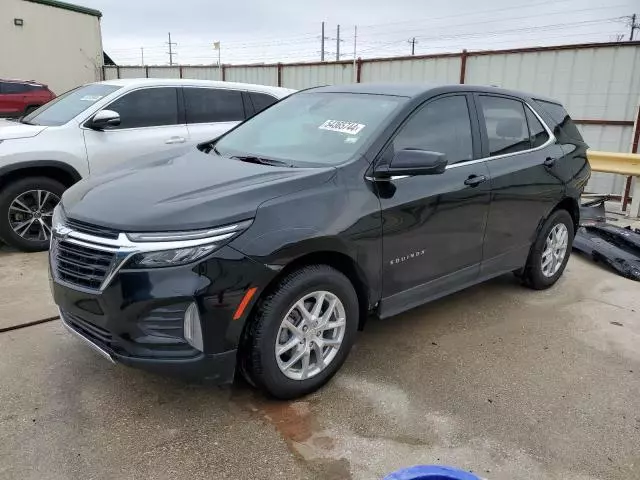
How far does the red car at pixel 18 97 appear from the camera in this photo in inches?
638

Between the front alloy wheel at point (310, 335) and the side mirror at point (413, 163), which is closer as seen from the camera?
the front alloy wheel at point (310, 335)

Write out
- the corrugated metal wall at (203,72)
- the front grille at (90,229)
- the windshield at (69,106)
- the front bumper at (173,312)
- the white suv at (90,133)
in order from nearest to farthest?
1. the front bumper at (173,312)
2. the front grille at (90,229)
3. the white suv at (90,133)
4. the windshield at (69,106)
5. the corrugated metal wall at (203,72)

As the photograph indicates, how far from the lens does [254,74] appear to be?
1505cm

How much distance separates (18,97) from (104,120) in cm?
1314

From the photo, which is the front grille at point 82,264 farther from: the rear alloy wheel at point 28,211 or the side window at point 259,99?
the side window at point 259,99

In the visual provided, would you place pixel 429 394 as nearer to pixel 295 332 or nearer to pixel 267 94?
pixel 295 332

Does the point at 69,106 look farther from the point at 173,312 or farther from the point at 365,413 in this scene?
the point at 365,413

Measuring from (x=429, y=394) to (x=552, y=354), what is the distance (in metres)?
1.12

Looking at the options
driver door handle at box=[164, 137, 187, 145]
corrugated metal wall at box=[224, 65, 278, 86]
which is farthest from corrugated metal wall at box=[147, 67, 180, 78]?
driver door handle at box=[164, 137, 187, 145]

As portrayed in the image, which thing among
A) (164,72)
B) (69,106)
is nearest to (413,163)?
(69,106)

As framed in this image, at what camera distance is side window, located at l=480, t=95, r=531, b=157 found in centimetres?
408

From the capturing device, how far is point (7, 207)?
17.6 feet

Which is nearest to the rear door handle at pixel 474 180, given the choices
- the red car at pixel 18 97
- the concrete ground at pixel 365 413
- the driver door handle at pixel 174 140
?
the concrete ground at pixel 365 413

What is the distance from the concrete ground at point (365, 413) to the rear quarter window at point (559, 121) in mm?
1800
